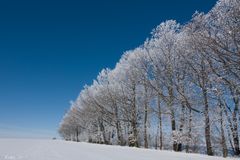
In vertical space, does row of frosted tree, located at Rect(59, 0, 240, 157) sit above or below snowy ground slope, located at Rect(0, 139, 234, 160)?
above

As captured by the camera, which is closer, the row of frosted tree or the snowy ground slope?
the snowy ground slope

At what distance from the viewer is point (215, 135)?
23109mm

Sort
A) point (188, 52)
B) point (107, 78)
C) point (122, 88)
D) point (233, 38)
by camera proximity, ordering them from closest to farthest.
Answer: point (233, 38) < point (188, 52) < point (122, 88) < point (107, 78)

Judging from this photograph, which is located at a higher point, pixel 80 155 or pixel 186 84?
pixel 186 84

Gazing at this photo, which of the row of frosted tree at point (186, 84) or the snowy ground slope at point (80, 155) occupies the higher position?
the row of frosted tree at point (186, 84)

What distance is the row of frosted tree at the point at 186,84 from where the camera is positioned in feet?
49.1

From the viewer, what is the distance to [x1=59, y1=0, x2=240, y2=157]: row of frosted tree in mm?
14969

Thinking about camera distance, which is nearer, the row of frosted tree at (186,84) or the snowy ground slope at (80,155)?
the snowy ground slope at (80,155)

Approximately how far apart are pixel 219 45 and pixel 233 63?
1250mm

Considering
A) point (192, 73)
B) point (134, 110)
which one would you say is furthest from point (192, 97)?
point (134, 110)

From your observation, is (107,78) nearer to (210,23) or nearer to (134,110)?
(134,110)

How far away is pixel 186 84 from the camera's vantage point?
23.4 meters

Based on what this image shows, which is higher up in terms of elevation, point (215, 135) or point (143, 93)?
point (143, 93)

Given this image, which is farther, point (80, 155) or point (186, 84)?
point (186, 84)
